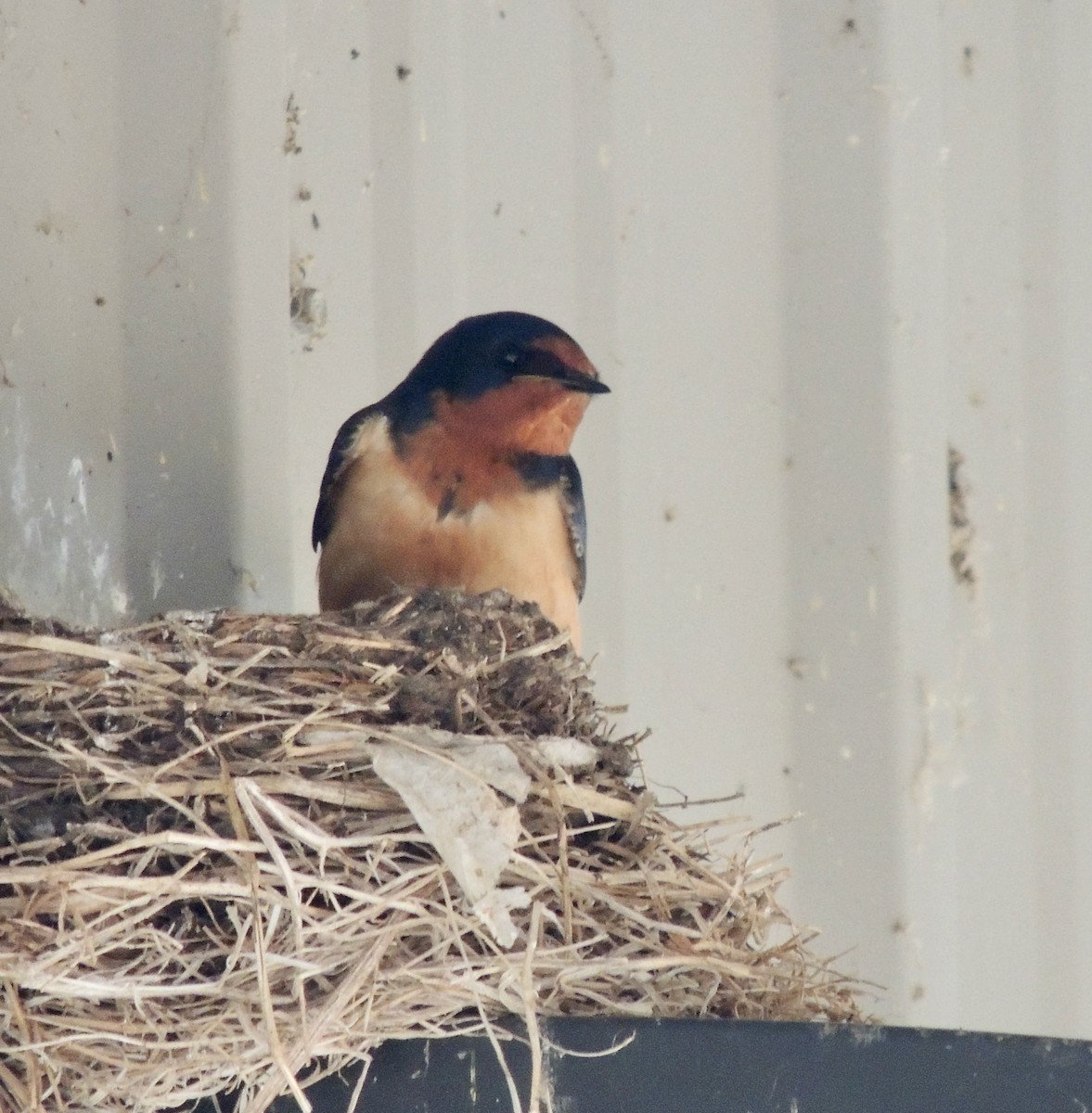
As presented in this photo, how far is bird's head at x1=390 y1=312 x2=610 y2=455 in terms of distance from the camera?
202cm

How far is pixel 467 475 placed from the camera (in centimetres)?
204

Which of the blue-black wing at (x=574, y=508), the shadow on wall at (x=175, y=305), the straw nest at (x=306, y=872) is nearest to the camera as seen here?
the straw nest at (x=306, y=872)

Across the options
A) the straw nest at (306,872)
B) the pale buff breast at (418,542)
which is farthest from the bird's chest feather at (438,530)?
the straw nest at (306,872)

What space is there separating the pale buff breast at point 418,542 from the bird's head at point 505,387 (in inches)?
2.4

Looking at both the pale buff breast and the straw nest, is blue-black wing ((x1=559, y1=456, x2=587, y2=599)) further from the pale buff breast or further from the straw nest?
the straw nest

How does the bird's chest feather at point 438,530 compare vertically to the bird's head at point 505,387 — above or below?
below

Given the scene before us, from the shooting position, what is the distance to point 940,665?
2344 mm

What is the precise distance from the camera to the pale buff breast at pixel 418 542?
2.00 m

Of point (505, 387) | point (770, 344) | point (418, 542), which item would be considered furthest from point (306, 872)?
point (770, 344)

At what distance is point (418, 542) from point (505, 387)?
0.64ft

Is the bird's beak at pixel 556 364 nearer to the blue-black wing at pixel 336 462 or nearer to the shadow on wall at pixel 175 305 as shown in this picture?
the blue-black wing at pixel 336 462

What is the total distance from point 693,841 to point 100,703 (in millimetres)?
497

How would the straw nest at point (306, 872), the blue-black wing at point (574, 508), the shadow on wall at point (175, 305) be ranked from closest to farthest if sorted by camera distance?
the straw nest at point (306, 872) < the shadow on wall at point (175, 305) < the blue-black wing at point (574, 508)

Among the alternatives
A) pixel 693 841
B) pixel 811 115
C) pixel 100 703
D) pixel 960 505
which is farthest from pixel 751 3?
pixel 100 703
